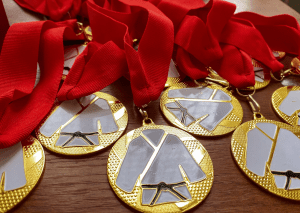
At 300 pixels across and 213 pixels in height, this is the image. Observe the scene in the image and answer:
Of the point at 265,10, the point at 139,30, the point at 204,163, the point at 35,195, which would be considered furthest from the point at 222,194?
the point at 265,10

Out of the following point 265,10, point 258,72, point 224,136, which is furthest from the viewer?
point 265,10

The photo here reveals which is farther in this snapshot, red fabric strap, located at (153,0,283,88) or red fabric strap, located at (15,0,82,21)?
red fabric strap, located at (15,0,82,21)

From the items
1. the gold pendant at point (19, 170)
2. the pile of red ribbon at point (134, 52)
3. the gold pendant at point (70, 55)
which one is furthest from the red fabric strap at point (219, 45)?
the gold pendant at point (19, 170)

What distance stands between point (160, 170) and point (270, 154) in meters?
0.20

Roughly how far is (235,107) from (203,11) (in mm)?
317

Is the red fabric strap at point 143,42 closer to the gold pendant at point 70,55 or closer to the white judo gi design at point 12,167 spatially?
the gold pendant at point 70,55

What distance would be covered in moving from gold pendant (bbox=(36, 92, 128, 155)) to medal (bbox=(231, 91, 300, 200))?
230 mm

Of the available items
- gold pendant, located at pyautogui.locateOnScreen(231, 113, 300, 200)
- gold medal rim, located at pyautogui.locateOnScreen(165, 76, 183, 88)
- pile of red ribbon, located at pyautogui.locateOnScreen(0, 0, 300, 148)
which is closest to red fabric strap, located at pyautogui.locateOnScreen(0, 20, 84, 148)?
pile of red ribbon, located at pyautogui.locateOnScreen(0, 0, 300, 148)

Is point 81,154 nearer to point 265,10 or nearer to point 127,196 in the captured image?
point 127,196

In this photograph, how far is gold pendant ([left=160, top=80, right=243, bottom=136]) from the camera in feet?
1.51

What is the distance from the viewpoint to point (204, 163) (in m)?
0.40

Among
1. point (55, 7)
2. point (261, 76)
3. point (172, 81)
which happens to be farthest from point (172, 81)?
point (55, 7)

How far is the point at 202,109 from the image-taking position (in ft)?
1.61

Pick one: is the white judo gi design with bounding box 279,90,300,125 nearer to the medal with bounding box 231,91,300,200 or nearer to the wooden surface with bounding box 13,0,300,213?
the medal with bounding box 231,91,300,200
